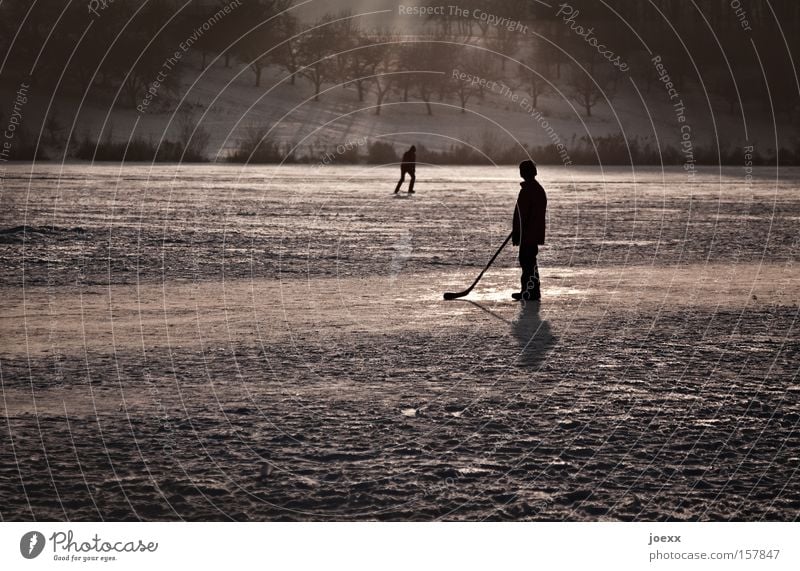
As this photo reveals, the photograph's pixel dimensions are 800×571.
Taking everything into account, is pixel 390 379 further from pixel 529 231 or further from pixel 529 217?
pixel 529 217

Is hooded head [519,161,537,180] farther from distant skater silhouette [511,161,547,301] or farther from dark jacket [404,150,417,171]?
dark jacket [404,150,417,171]

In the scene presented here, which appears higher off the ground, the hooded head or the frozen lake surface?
the hooded head

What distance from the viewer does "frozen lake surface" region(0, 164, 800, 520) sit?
5309mm

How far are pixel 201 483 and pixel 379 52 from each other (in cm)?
10304

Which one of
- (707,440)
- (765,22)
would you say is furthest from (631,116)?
(707,440)

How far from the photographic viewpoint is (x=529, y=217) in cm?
1220
